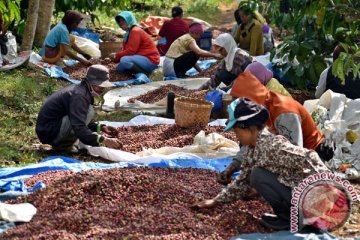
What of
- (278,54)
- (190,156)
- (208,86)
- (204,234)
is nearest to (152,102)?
(208,86)

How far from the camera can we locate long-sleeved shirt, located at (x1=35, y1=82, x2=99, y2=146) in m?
5.89

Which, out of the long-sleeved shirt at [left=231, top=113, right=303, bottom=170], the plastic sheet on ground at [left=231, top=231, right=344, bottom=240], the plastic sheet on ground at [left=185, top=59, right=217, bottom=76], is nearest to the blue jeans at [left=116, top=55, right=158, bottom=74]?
the plastic sheet on ground at [left=185, top=59, right=217, bottom=76]

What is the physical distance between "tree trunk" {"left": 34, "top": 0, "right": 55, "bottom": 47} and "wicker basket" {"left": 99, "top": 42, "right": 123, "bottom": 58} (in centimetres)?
90

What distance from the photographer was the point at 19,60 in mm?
9383

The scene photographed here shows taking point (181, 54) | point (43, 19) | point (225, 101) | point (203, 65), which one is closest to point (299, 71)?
point (225, 101)

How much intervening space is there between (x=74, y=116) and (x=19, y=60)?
3.78 meters

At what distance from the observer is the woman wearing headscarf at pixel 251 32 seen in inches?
397

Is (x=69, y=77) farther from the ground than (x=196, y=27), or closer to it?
closer to it

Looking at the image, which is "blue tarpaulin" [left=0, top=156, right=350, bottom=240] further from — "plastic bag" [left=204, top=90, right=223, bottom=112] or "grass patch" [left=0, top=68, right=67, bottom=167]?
"plastic bag" [left=204, top=90, right=223, bottom=112]

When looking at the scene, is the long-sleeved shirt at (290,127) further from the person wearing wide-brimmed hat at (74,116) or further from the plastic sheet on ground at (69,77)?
the plastic sheet on ground at (69,77)

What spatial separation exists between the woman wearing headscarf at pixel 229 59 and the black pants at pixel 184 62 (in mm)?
1742

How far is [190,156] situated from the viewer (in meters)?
5.96

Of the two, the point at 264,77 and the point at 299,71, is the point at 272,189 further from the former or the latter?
the point at 299,71

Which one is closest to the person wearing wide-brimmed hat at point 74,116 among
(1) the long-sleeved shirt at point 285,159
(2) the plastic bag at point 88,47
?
(1) the long-sleeved shirt at point 285,159
